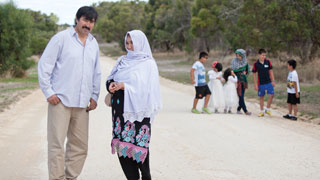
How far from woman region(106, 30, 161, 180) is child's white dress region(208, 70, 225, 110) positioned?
707 centimetres

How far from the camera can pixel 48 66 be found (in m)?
4.77

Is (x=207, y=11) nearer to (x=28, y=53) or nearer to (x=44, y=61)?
(x=28, y=53)

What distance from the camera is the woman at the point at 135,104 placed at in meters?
4.88

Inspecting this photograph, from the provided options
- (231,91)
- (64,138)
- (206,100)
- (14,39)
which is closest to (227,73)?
(231,91)

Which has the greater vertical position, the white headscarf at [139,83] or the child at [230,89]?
the white headscarf at [139,83]

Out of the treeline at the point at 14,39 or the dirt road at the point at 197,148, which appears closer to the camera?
the dirt road at the point at 197,148

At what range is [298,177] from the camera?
5.69 m

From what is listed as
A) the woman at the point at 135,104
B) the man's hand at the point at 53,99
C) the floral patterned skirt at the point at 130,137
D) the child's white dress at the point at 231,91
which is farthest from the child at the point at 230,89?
the man's hand at the point at 53,99

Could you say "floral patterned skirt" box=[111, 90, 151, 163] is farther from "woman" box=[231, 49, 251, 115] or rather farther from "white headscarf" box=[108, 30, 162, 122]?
"woman" box=[231, 49, 251, 115]

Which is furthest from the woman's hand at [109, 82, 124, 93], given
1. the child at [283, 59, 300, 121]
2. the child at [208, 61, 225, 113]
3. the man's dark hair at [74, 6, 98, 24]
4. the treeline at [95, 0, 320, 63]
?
the treeline at [95, 0, 320, 63]

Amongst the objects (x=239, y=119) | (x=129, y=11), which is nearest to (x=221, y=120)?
(x=239, y=119)

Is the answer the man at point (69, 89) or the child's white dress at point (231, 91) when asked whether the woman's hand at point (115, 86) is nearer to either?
the man at point (69, 89)

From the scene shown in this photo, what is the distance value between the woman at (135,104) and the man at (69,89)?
35 cm

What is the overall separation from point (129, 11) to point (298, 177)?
64.3 metres
